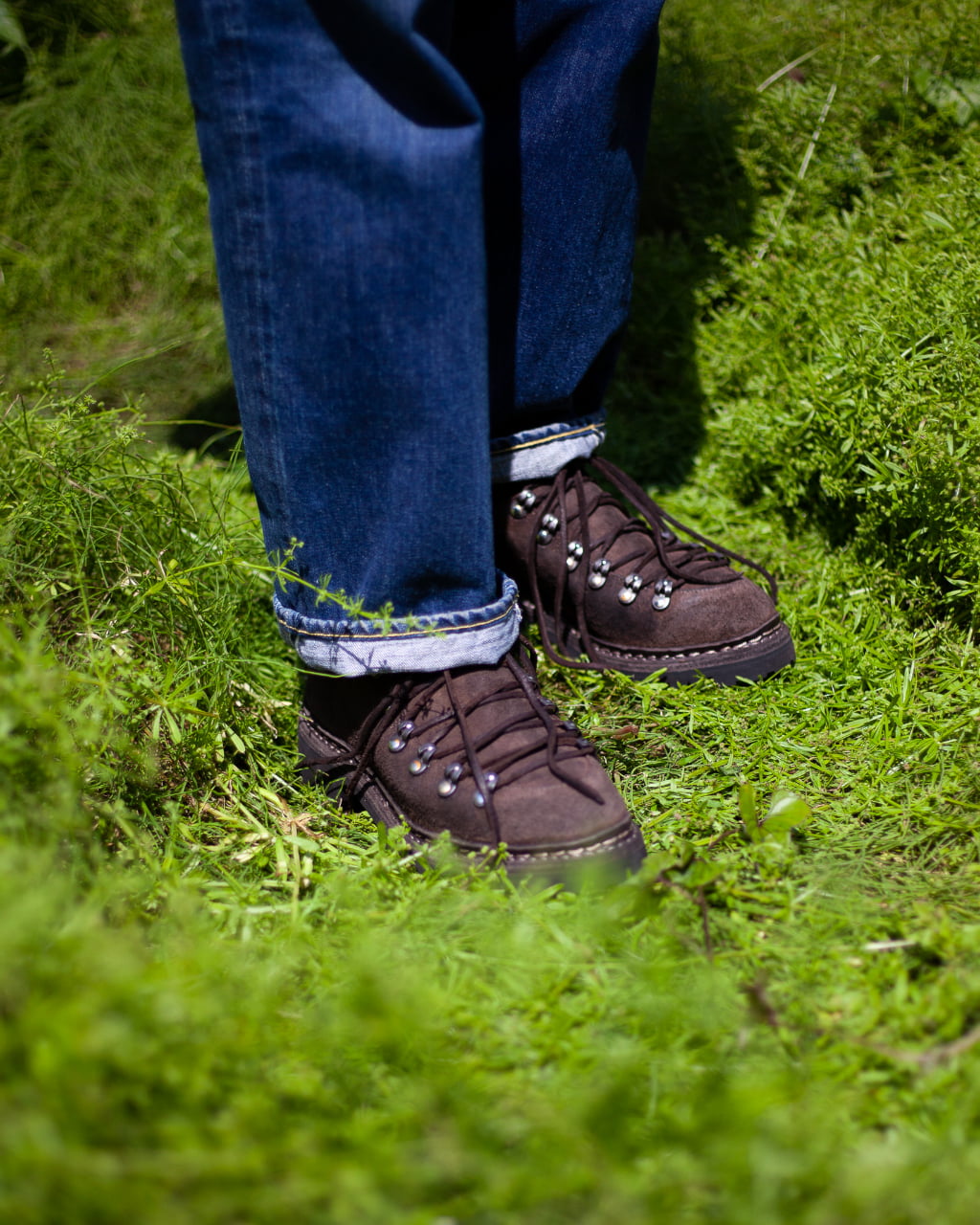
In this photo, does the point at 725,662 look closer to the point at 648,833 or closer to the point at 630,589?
the point at 630,589

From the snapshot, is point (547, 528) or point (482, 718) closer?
point (482, 718)

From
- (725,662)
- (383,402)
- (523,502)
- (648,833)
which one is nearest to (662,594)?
(725,662)

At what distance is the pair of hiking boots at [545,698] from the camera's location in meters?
1.24

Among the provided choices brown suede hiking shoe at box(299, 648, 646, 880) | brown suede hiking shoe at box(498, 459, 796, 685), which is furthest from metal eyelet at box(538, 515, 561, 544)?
brown suede hiking shoe at box(299, 648, 646, 880)

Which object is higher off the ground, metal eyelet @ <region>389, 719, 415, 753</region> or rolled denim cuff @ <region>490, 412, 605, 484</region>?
rolled denim cuff @ <region>490, 412, 605, 484</region>

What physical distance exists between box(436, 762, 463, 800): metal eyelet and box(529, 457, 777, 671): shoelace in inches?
19.2

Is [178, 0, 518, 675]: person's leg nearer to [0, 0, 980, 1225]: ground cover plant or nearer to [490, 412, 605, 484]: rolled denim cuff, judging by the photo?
[0, 0, 980, 1225]: ground cover plant

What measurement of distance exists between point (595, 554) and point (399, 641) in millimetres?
581

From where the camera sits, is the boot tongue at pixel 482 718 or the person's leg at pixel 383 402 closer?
the person's leg at pixel 383 402

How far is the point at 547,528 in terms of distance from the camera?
1756 millimetres

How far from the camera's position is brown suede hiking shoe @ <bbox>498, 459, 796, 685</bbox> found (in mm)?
1672

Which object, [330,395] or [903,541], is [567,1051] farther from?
[903,541]

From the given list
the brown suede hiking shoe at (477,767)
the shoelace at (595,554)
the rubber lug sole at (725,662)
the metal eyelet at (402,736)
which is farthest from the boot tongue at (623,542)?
the metal eyelet at (402,736)

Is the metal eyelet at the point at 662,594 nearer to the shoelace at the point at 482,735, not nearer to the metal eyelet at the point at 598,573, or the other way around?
the metal eyelet at the point at 598,573
